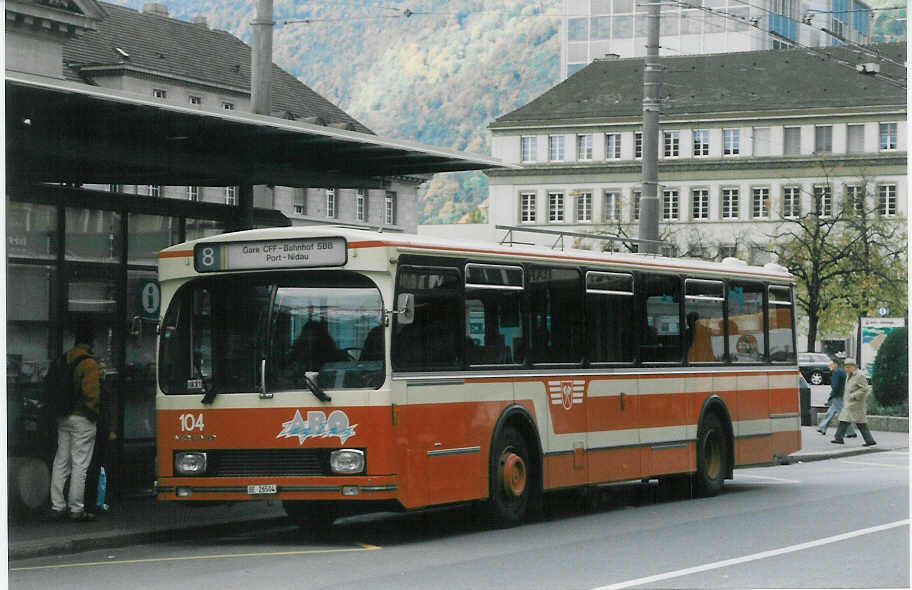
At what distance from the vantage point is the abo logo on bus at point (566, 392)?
1669 centimetres

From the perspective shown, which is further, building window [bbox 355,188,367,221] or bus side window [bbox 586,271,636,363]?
building window [bbox 355,188,367,221]

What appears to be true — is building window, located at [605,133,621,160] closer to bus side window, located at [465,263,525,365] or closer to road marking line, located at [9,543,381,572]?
bus side window, located at [465,263,525,365]

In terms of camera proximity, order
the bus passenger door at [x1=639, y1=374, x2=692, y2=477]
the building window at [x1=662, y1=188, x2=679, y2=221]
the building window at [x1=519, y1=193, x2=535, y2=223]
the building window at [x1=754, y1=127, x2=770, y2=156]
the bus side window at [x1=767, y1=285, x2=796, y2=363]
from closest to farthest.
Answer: the bus passenger door at [x1=639, y1=374, x2=692, y2=477]
the bus side window at [x1=767, y1=285, x2=796, y2=363]
the building window at [x1=754, y1=127, x2=770, y2=156]
the building window at [x1=662, y1=188, x2=679, y2=221]
the building window at [x1=519, y1=193, x2=535, y2=223]

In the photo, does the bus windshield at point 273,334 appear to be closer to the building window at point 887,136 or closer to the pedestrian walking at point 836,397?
the pedestrian walking at point 836,397

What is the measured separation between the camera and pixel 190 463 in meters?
14.7

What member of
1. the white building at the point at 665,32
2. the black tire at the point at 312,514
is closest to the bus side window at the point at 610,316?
the black tire at the point at 312,514

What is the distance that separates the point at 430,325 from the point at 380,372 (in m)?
0.83

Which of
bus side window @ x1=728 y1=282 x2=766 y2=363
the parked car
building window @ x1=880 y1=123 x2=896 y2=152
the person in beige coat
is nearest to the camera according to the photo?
bus side window @ x1=728 y1=282 x2=766 y2=363

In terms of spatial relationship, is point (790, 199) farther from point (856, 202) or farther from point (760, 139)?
point (856, 202)

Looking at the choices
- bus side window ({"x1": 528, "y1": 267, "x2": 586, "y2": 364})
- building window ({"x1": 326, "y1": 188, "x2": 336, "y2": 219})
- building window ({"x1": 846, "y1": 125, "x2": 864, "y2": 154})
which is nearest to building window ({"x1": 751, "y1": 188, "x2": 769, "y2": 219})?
building window ({"x1": 846, "y1": 125, "x2": 864, "y2": 154})

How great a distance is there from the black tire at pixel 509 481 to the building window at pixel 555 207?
87351mm

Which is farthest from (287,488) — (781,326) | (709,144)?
(709,144)

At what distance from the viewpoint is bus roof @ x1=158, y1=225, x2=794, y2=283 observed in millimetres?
14273

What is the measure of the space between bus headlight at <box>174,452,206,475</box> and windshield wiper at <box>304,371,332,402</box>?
1201 mm
